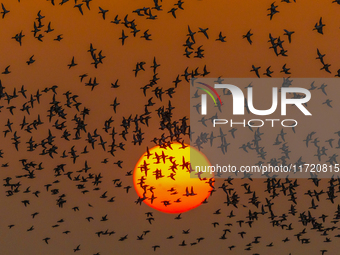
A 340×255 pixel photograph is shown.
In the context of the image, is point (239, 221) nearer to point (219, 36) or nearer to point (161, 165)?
point (161, 165)

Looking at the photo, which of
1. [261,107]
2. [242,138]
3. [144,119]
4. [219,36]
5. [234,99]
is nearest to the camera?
[219,36]

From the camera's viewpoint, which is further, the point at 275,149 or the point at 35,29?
the point at 275,149

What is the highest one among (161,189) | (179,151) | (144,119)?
(144,119)

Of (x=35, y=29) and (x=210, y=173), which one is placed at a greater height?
(x=35, y=29)

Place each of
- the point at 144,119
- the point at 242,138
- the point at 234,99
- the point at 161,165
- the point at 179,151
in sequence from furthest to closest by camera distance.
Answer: the point at 242,138, the point at 161,165, the point at 179,151, the point at 234,99, the point at 144,119

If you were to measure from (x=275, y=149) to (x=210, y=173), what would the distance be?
18.3ft

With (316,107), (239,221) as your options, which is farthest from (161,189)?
(316,107)

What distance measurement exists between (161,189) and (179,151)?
14.5 feet

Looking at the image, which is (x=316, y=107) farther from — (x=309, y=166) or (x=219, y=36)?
(x=219, y=36)

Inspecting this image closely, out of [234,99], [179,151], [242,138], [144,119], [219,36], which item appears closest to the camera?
[219,36]

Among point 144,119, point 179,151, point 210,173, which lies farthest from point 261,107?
point 144,119

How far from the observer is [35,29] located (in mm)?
13367

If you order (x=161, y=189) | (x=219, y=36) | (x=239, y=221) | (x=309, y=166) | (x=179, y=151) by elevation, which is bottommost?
(x=239, y=221)

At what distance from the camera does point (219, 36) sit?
1311cm
